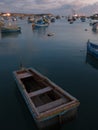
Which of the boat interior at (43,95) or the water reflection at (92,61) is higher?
the boat interior at (43,95)

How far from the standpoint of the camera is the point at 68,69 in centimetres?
2336

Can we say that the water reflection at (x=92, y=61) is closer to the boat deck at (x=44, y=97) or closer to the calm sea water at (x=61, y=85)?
the calm sea water at (x=61, y=85)

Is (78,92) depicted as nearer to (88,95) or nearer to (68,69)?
(88,95)

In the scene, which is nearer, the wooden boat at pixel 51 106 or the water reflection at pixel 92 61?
the wooden boat at pixel 51 106

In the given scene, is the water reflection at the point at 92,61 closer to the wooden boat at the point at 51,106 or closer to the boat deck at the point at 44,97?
the boat deck at the point at 44,97

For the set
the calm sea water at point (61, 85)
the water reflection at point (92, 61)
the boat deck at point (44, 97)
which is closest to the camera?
the boat deck at point (44, 97)

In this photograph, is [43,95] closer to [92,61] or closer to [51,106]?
[51,106]

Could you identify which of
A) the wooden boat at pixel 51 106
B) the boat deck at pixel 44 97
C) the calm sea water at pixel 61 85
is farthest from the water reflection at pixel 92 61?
the wooden boat at pixel 51 106

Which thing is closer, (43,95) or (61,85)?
(43,95)

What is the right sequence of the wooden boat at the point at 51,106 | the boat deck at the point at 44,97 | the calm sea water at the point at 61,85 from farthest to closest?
the calm sea water at the point at 61,85
the boat deck at the point at 44,97
the wooden boat at the point at 51,106

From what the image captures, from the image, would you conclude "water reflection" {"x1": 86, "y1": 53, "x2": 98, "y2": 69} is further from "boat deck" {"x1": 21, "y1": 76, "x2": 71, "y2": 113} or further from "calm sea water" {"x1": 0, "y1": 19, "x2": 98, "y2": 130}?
"boat deck" {"x1": 21, "y1": 76, "x2": 71, "y2": 113}

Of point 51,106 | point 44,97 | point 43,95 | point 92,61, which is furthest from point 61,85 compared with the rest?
point 92,61

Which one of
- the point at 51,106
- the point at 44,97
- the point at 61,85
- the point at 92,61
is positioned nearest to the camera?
the point at 51,106

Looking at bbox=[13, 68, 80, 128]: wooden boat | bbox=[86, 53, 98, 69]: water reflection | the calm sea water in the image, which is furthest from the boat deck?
bbox=[86, 53, 98, 69]: water reflection
